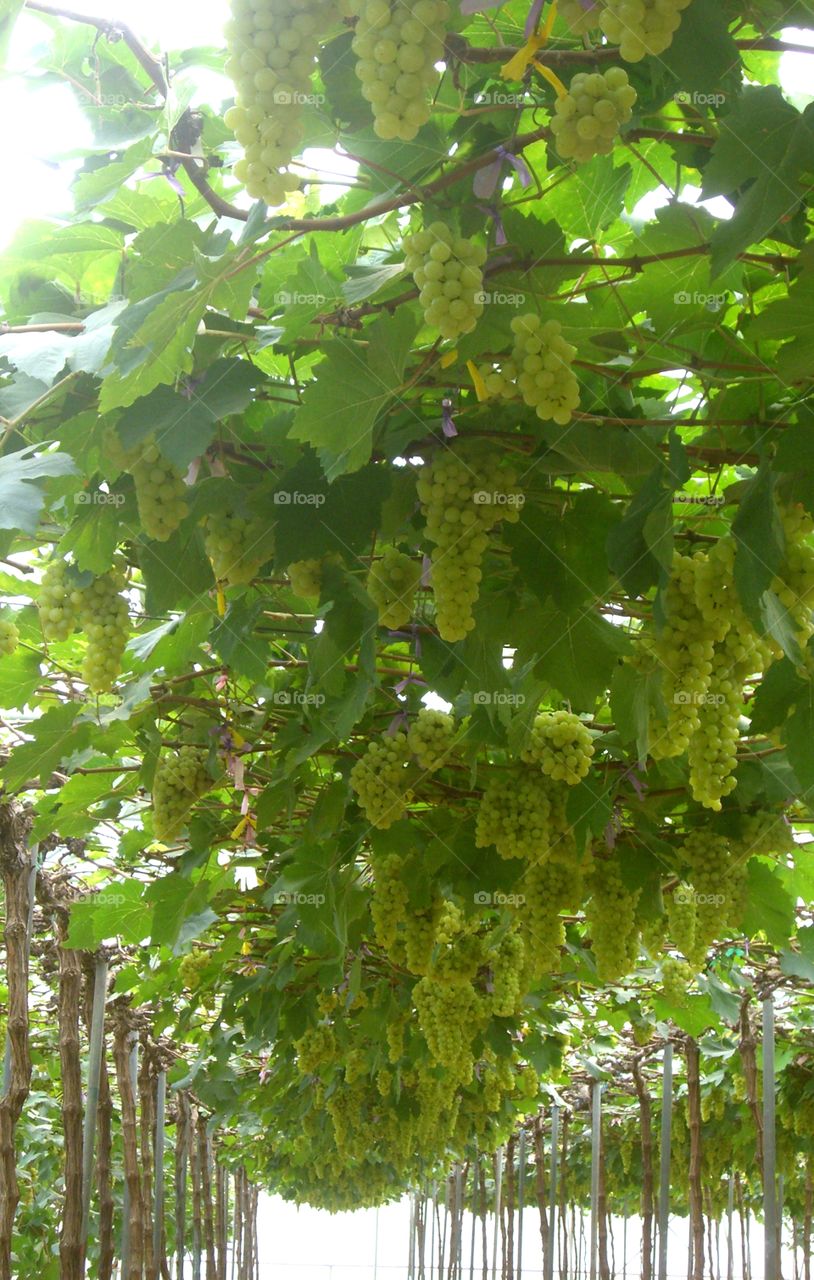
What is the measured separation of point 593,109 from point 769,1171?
20.1ft

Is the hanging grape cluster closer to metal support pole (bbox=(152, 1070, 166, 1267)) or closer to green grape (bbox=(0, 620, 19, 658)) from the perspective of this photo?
green grape (bbox=(0, 620, 19, 658))

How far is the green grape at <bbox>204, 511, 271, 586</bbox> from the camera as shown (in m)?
2.25

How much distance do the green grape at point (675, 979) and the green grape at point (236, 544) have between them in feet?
13.1

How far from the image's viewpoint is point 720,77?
1469mm

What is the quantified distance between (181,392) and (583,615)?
1047 mm

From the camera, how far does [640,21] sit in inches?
48.6

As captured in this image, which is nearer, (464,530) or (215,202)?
(215,202)

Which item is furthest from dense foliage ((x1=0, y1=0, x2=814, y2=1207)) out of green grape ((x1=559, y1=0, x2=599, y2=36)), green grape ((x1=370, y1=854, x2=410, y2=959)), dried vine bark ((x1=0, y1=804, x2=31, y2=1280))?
dried vine bark ((x1=0, y1=804, x2=31, y2=1280))

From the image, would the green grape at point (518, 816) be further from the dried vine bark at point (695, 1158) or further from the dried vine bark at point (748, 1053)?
the dried vine bark at point (695, 1158)

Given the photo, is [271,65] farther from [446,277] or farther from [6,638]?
[6,638]

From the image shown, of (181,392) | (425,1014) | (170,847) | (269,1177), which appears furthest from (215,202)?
(269,1177)

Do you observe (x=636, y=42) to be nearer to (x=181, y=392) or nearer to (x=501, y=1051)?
(x=181, y=392)

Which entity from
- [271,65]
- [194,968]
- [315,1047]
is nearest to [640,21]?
[271,65]

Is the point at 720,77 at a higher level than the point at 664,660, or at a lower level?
higher
